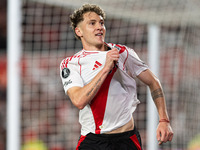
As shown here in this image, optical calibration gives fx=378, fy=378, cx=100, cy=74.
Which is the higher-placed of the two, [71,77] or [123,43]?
[123,43]

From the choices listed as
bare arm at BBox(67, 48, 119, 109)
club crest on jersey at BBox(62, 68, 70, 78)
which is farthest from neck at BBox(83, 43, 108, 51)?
bare arm at BBox(67, 48, 119, 109)

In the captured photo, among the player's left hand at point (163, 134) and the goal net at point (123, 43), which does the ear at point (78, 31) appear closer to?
the player's left hand at point (163, 134)

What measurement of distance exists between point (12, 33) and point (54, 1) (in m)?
0.79

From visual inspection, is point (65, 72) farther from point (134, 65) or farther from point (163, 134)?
point (163, 134)

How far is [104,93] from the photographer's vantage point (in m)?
2.55

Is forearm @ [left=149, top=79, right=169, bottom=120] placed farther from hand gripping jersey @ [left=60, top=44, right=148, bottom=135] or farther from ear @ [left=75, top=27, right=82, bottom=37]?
ear @ [left=75, top=27, right=82, bottom=37]

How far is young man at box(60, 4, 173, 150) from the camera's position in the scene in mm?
2541

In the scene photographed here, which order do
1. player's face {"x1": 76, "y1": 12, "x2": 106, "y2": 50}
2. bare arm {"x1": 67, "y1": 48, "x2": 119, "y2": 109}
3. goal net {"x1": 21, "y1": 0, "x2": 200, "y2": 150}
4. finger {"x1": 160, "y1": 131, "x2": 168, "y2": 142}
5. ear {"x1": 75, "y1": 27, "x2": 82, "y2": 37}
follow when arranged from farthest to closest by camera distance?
goal net {"x1": 21, "y1": 0, "x2": 200, "y2": 150} < ear {"x1": 75, "y1": 27, "x2": 82, "y2": 37} < player's face {"x1": 76, "y1": 12, "x2": 106, "y2": 50} < finger {"x1": 160, "y1": 131, "x2": 168, "y2": 142} < bare arm {"x1": 67, "y1": 48, "x2": 119, "y2": 109}

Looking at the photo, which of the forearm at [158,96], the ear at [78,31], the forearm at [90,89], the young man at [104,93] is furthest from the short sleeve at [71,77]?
the forearm at [158,96]

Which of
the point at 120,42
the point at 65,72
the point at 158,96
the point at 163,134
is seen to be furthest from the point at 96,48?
the point at 120,42

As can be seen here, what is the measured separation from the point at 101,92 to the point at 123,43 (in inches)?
171

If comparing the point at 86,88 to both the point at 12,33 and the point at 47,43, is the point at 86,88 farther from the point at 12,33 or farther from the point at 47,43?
the point at 47,43

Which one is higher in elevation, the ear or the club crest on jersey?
the ear

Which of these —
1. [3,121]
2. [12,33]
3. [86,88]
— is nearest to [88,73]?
[86,88]
